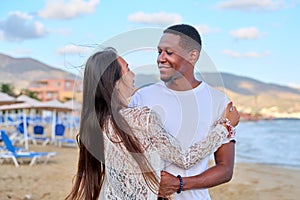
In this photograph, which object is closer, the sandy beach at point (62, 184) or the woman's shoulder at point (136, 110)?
the woman's shoulder at point (136, 110)

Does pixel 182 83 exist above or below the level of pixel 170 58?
below

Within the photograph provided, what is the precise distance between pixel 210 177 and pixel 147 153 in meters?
0.29

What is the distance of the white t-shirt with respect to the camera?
7.07 ft

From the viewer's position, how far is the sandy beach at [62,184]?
908 centimetres

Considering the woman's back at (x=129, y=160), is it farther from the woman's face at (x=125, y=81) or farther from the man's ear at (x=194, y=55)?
the man's ear at (x=194, y=55)

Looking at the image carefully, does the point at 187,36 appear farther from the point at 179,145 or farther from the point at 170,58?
the point at 179,145

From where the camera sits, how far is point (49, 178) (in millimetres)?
10906

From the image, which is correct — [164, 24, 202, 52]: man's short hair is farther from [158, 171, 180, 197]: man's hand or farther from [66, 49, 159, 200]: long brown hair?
[158, 171, 180, 197]: man's hand

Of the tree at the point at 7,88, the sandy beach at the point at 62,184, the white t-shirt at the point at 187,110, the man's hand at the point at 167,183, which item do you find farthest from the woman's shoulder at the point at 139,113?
the tree at the point at 7,88

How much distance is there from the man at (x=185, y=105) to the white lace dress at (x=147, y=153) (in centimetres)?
5

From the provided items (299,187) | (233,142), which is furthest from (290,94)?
(233,142)

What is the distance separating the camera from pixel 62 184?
33.4 feet

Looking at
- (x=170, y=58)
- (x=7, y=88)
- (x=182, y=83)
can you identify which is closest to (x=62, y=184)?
(x=182, y=83)

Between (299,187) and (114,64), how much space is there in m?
11.3
